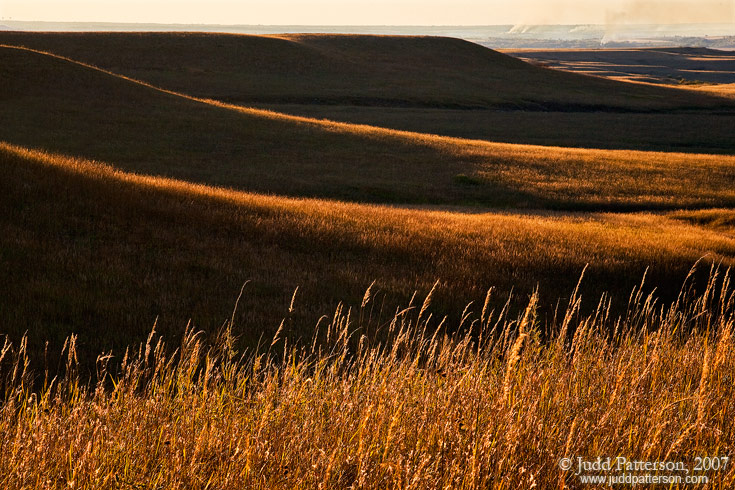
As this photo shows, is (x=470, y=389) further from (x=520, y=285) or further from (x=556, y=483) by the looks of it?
(x=520, y=285)

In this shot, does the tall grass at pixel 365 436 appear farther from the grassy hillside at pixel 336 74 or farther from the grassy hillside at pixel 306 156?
the grassy hillside at pixel 336 74

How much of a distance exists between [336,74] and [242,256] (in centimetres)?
7069

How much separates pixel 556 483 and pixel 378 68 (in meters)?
85.7

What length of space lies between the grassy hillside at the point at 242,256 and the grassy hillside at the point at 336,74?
46.7m

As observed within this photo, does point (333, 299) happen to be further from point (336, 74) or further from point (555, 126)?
point (336, 74)

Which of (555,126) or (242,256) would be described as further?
(555,126)

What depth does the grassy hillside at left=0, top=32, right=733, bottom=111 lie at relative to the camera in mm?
67438

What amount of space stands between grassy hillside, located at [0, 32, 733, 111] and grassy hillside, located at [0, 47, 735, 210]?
23712 millimetres

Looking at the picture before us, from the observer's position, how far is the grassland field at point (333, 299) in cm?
442

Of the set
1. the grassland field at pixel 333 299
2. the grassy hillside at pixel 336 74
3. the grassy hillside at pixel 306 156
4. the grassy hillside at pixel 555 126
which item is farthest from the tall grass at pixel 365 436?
the grassy hillside at pixel 336 74

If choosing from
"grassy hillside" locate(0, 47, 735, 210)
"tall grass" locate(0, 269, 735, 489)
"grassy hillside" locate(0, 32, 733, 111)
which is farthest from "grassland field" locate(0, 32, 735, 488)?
"grassy hillside" locate(0, 32, 733, 111)

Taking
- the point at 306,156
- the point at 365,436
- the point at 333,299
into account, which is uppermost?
the point at 365,436

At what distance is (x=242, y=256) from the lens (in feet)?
40.2

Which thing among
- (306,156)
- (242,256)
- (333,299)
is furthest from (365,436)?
(306,156)
